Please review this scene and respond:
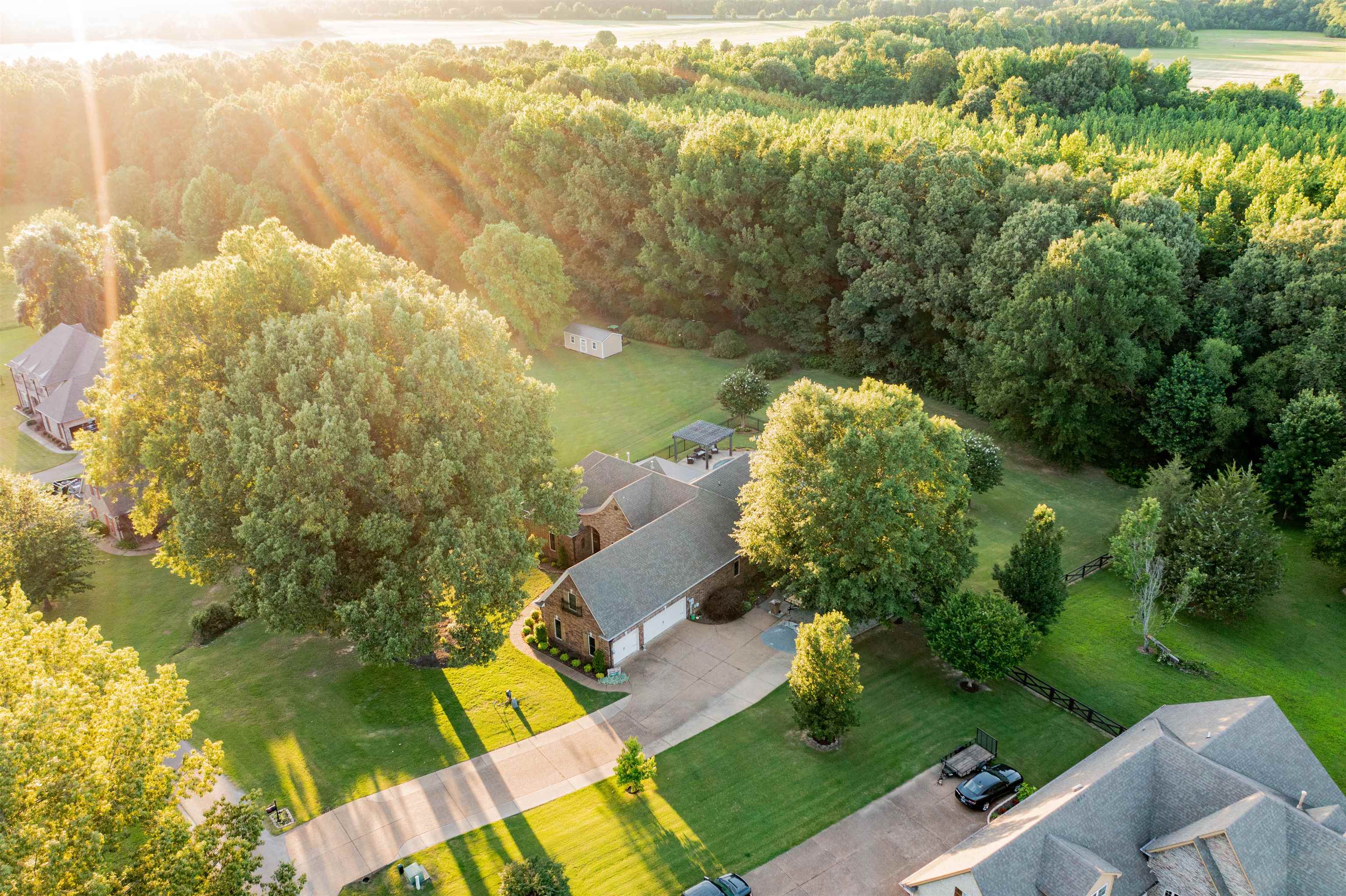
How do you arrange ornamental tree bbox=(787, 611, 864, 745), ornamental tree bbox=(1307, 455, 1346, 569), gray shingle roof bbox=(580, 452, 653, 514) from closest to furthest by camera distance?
ornamental tree bbox=(787, 611, 864, 745) → ornamental tree bbox=(1307, 455, 1346, 569) → gray shingle roof bbox=(580, 452, 653, 514)

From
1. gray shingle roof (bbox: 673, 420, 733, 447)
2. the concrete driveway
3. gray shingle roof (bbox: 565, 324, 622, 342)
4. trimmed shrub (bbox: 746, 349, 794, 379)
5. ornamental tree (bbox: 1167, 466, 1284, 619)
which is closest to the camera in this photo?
the concrete driveway

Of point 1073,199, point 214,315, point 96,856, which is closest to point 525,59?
point 1073,199

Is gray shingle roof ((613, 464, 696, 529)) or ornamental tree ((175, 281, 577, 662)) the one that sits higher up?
ornamental tree ((175, 281, 577, 662))

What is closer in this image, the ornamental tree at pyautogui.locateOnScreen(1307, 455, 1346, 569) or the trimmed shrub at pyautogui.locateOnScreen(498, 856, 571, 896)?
the trimmed shrub at pyautogui.locateOnScreen(498, 856, 571, 896)

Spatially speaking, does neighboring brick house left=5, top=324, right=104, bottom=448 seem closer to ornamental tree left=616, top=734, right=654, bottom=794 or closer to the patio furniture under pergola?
the patio furniture under pergola

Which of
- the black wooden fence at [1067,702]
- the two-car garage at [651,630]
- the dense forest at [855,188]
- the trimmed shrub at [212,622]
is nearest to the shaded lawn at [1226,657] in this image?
the black wooden fence at [1067,702]

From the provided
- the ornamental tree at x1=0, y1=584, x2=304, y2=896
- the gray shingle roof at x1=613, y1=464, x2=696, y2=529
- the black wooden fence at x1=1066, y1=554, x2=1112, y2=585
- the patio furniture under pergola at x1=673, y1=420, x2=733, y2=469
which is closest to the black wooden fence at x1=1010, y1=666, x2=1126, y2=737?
the black wooden fence at x1=1066, y1=554, x2=1112, y2=585

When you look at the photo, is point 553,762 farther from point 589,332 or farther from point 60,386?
point 60,386

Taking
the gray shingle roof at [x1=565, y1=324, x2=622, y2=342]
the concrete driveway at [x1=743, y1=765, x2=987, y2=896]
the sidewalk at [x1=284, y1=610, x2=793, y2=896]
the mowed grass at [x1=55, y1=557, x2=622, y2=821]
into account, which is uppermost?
the gray shingle roof at [x1=565, y1=324, x2=622, y2=342]
